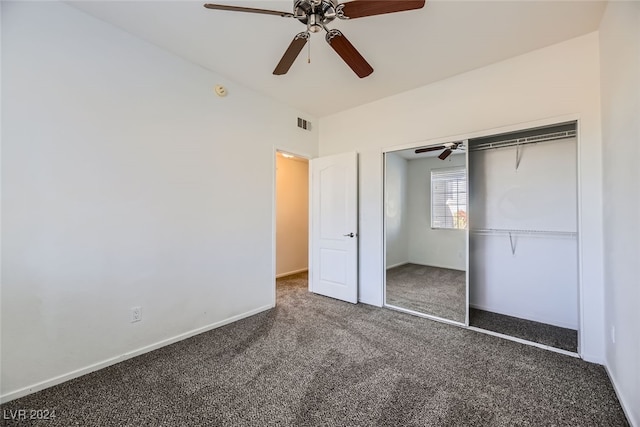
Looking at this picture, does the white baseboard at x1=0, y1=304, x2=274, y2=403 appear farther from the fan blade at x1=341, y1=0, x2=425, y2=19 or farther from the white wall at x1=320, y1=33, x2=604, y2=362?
the fan blade at x1=341, y1=0, x2=425, y2=19

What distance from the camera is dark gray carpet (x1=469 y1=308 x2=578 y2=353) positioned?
101 inches

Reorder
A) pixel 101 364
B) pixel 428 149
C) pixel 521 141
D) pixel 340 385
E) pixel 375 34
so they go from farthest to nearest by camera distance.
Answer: pixel 428 149, pixel 521 141, pixel 375 34, pixel 101 364, pixel 340 385

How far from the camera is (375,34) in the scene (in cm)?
228

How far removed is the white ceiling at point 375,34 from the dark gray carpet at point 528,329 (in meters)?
2.80

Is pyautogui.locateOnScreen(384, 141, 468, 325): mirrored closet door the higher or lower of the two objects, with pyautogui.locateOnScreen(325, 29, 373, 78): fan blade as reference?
lower

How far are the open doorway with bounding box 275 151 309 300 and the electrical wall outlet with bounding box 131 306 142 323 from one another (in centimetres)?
262

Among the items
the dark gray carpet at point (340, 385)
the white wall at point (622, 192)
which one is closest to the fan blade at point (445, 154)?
the white wall at point (622, 192)

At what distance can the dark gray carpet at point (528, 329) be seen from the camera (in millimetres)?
2553

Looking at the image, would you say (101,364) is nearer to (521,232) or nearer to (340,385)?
(340,385)

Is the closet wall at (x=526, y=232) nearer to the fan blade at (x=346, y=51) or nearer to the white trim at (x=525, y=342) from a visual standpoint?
the white trim at (x=525, y=342)

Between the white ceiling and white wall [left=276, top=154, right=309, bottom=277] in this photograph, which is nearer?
the white ceiling

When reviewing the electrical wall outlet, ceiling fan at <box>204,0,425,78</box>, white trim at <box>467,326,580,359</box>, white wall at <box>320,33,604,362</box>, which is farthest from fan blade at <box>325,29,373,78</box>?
white trim at <box>467,326,580,359</box>

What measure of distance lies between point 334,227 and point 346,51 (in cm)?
239

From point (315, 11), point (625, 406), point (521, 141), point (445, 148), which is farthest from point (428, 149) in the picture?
point (625, 406)
